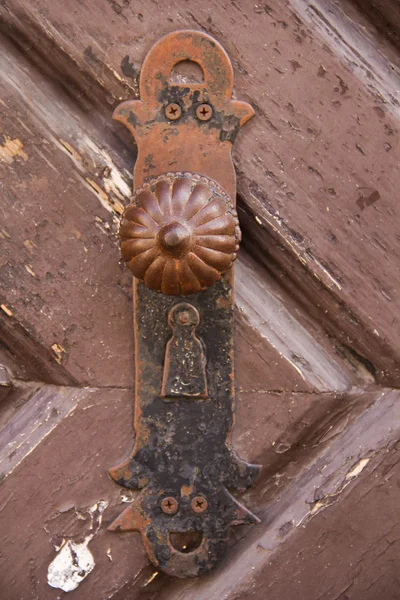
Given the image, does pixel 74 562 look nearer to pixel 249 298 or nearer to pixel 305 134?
pixel 249 298

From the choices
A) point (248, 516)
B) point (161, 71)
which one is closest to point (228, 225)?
point (161, 71)

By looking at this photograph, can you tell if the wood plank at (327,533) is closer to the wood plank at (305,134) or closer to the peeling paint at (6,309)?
the wood plank at (305,134)

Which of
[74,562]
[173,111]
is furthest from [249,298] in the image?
[74,562]

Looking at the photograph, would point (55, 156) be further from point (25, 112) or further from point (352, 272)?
point (352, 272)

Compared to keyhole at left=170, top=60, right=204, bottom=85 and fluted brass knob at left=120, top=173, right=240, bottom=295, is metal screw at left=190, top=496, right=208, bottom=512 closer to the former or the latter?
fluted brass knob at left=120, top=173, right=240, bottom=295

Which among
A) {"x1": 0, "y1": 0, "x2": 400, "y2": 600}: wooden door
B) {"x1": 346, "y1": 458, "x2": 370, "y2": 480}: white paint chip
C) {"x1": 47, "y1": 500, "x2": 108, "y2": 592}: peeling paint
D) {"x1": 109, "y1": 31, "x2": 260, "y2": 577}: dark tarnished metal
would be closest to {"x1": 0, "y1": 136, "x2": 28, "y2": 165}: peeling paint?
{"x1": 0, "y1": 0, "x2": 400, "y2": 600}: wooden door

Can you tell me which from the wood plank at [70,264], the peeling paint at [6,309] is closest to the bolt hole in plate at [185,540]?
the wood plank at [70,264]
